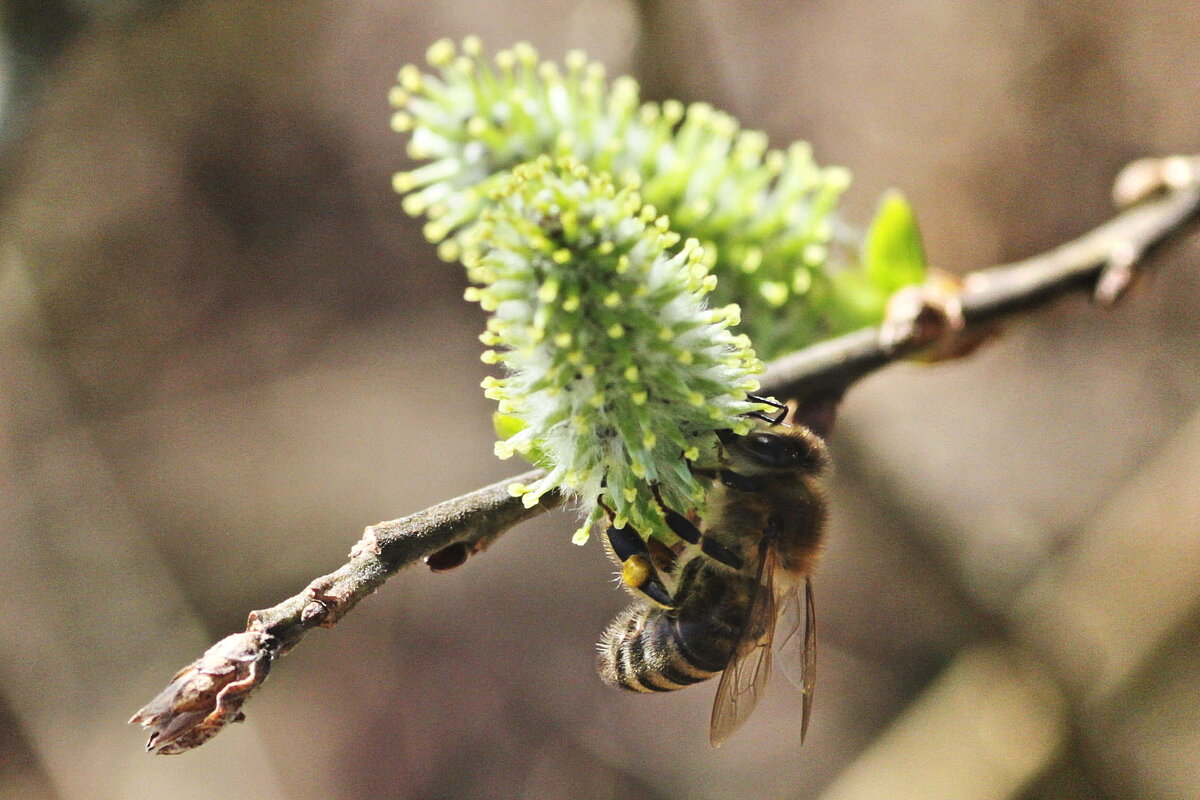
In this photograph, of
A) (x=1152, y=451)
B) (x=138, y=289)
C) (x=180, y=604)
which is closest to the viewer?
(x=1152, y=451)

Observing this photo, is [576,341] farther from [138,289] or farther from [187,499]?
[138,289]

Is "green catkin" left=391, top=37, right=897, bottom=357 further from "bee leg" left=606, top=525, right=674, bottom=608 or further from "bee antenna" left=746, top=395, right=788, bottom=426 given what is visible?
"bee leg" left=606, top=525, right=674, bottom=608

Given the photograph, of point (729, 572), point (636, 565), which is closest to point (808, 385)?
point (729, 572)

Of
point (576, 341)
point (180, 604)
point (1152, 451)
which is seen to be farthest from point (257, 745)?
point (1152, 451)

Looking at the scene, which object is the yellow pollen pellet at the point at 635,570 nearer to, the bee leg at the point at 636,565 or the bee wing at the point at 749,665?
the bee leg at the point at 636,565

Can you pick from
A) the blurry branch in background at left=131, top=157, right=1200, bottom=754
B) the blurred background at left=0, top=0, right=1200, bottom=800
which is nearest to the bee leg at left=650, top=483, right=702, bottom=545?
the blurry branch in background at left=131, top=157, right=1200, bottom=754
